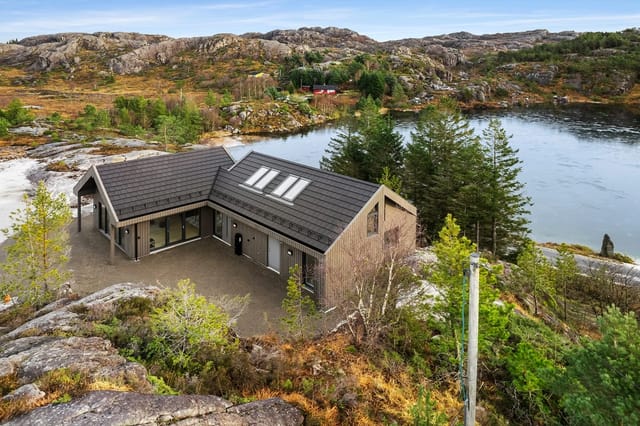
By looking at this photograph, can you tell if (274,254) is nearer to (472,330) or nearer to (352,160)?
(472,330)

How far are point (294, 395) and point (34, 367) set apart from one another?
4918 millimetres

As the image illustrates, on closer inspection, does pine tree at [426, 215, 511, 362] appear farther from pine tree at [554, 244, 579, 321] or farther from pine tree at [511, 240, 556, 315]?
pine tree at [554, 244, 579, 321]

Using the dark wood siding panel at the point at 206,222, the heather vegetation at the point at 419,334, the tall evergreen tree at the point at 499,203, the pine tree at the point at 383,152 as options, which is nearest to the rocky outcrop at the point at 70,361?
the heather vegetation at the point at 419,334

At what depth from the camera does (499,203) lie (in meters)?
28.3

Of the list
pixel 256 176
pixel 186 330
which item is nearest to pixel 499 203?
pixel 256 176

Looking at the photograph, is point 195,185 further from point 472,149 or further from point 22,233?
point 472,149

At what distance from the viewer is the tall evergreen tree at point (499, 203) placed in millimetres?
28342

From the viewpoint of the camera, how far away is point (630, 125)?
77.5m

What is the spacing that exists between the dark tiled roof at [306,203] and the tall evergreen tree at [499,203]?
1368cm

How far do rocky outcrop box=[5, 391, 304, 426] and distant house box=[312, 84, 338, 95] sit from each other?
347 feet

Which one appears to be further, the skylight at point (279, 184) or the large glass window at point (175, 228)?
the large glass window at point (175, 228)

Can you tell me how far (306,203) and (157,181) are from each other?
8.06 m

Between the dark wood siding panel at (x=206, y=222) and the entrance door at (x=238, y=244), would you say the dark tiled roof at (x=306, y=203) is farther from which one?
the entrance door at (x=238, y=244)

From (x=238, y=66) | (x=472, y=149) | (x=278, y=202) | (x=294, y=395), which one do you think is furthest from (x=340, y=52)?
(x=294, y=395)
